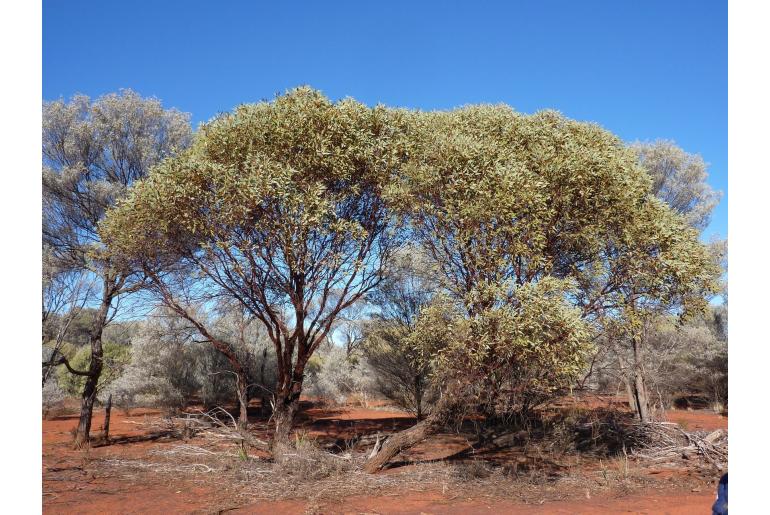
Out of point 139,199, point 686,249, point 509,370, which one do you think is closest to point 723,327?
point 686,249

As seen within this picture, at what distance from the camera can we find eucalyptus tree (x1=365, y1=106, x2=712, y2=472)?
812cm

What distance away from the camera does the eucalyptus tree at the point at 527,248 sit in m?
8.12

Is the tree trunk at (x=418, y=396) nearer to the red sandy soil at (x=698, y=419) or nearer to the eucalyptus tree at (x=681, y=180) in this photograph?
the red sandy soil at (x=698, y=419)

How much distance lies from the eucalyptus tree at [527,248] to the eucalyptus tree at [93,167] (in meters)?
8.57

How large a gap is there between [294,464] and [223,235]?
484cm

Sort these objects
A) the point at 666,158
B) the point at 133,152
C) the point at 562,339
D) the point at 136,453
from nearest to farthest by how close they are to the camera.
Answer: the point at 562,339, the point at 136,453, the point at 133,152, the point at 666,158

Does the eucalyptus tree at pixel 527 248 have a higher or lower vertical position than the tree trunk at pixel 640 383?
higher

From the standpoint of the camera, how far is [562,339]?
7988 mm

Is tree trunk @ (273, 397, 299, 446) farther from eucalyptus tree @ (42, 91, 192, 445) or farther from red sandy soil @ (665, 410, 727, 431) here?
red sandy soil @ (665, 410, 727, 431)

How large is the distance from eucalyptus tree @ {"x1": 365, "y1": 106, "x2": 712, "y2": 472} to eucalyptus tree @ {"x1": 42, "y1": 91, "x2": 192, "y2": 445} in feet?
28.1

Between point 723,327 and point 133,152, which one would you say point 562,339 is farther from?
point 723,327

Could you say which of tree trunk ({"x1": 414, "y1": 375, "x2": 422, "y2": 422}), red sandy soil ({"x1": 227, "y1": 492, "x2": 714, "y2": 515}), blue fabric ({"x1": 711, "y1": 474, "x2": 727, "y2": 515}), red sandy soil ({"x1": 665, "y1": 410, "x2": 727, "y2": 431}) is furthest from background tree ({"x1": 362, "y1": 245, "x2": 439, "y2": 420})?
blue fabric ({"x1": 711, "y1": 474, "x2": 727, "y2": 515})

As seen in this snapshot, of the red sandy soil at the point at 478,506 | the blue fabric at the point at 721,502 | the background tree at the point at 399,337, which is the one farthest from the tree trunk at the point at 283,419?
the blue fabric at the point at 721,502
